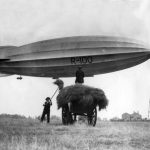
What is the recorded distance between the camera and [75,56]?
1130 inches

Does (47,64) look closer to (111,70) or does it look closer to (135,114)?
(111,70)

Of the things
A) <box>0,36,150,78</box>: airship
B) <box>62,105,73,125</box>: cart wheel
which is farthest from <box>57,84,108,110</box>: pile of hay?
<box>0,36,150,78</box>: airship

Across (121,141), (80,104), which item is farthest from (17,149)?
(80,104)

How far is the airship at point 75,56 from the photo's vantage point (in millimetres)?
27802

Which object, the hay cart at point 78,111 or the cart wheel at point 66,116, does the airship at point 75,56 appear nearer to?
the cart wheel at point 66,116

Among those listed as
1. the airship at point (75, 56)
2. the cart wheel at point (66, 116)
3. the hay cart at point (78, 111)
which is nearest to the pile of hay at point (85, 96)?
the hay cart at point (78, 111)

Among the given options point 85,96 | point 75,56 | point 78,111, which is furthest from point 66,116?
point 75,56

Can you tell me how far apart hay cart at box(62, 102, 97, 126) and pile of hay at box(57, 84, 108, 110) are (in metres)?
0.39

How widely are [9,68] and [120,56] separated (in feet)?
29.7

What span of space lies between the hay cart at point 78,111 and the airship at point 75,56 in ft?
32.6

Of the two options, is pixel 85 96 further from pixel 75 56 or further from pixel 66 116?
pixel 75 56

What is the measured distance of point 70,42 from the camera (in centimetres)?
2897

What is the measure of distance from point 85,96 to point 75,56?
1161cm

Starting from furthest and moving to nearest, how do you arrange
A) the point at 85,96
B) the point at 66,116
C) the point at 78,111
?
the point at 66,116
the point at 78,111
the point at 85,96
